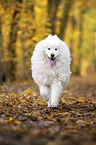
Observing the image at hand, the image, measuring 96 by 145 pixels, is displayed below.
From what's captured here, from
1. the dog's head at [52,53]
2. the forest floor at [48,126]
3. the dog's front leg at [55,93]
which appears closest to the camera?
the forest floor at [48,126]

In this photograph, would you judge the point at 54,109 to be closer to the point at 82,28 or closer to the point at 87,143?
the point at 87,143

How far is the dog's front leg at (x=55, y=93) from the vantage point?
238 inches

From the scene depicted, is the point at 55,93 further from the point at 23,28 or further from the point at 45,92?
the point at 23,28

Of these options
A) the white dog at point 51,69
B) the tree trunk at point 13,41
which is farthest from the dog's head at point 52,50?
the tree trunk at point 13,41

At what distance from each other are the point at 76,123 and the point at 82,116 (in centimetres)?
79

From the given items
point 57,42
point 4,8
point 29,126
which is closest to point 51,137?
point 29,126

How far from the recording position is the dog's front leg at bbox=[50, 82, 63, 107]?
6.05 meters

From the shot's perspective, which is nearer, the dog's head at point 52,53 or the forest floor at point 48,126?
the forest floor at point 48,126

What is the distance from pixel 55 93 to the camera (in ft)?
20.0

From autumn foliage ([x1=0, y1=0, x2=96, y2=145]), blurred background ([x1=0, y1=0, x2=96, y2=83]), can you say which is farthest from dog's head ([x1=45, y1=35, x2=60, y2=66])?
blurred background ([x1=0, y1=0, x2=96, y2=83])

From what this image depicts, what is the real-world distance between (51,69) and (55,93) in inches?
24.3

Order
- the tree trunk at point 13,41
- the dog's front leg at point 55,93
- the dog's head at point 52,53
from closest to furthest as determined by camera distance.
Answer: the dog's head at point 52,53, the dog's front leg at point 55,93, the tree trunk at point 13,41

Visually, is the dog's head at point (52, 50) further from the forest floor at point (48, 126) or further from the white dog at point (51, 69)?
the forest floor at point (48, 126)

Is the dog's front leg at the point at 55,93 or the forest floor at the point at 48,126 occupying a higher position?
the dog's front leg at the point at 55,93
